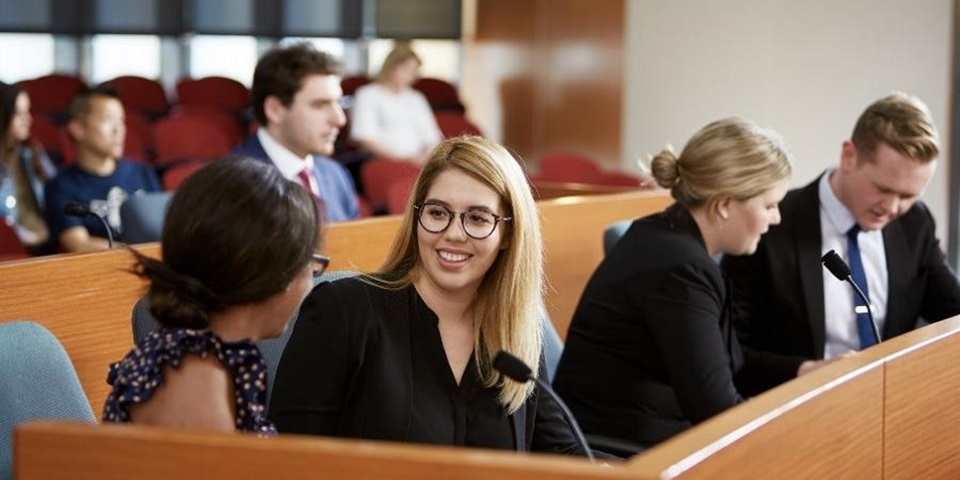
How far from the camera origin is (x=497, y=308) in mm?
2488

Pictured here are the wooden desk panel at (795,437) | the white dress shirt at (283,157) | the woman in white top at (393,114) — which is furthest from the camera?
the woman in white top at (393,114)

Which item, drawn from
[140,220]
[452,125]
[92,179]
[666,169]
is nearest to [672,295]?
[666,169]

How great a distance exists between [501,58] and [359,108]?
98.2 inches

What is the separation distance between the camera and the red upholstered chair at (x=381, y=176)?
6723mm

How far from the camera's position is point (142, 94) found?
9414mm

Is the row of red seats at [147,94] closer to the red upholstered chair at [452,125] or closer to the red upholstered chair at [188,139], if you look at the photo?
the red upholstered chair at [188,139]

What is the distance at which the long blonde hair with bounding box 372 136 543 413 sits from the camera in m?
2.46

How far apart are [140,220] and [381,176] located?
2.78 m

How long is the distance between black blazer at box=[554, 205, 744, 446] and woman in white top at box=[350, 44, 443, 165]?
5.35m

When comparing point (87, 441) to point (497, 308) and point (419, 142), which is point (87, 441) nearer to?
point (497, 308)

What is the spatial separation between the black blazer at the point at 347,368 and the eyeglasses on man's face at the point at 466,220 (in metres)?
0.14

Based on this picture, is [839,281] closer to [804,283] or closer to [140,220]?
[804,283]

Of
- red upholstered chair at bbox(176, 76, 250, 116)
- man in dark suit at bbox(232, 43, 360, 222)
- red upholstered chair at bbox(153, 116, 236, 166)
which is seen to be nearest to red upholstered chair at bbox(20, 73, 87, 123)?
red upholstered chair at bbox(176, 76, 250, 116)

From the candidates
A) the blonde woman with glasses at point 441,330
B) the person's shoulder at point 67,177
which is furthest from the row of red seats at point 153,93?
the blonde woman with glasses at point 441,330
